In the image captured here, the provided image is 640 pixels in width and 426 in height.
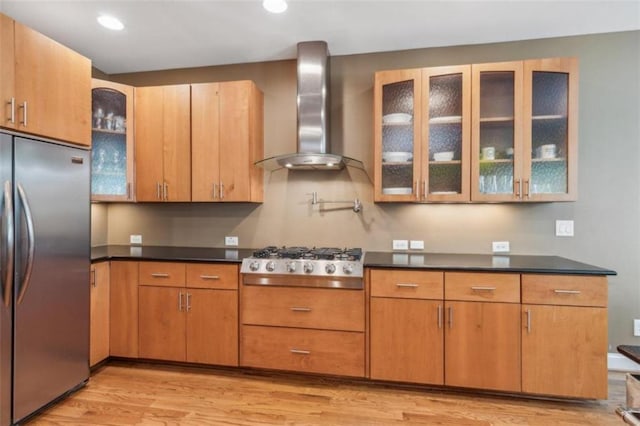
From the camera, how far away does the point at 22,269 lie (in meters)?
1.81

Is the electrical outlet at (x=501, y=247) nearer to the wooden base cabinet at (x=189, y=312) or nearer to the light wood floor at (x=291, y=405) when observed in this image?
the light wood floor at (x=291, y=405)

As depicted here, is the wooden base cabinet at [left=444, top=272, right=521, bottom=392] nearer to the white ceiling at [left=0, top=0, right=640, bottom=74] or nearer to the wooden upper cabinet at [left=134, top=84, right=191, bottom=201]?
the white ceiling at [left=0, top=0, right=640, bottom=74]

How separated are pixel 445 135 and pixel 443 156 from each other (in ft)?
0.54

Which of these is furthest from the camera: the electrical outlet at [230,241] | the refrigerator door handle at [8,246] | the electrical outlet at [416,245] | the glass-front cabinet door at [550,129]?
the electrical outlet at [230,241]

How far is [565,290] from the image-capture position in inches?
81.2

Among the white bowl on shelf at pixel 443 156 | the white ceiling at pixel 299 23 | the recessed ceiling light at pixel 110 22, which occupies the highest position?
the white ceiling at pixel 299 23

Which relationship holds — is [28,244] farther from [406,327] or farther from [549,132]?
[549,132]

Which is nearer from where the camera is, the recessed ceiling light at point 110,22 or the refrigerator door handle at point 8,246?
the refrigerator door handle at point 8,246

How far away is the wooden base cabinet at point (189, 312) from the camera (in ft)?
8.09

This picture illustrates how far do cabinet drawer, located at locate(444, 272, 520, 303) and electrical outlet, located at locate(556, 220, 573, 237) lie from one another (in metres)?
0.87

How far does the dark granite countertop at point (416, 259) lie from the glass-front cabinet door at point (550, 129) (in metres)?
0.49

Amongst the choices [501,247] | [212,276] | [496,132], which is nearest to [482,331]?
[501,247]

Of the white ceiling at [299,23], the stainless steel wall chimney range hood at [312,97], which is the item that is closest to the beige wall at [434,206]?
the white ceiling at [299,23]

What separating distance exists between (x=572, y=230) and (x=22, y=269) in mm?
3751
